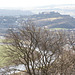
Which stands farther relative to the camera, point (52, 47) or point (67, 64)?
point (52, 47)

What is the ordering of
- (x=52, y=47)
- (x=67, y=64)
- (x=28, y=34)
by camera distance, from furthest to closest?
(x=52, y=47) → (x=28, y=34) → (x=67, y=64)

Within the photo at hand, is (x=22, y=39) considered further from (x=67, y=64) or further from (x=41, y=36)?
(x=67, y=64)

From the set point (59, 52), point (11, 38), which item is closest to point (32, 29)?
point (11, 38)

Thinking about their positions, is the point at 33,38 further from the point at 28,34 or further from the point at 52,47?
the point at 52,47

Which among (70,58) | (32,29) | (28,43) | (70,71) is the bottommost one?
(70,71)

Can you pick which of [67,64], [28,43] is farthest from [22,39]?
[67,64]

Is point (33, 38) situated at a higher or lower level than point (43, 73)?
higher

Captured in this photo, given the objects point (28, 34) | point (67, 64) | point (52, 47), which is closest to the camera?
point (67, 64)

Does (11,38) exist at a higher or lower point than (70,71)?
higher

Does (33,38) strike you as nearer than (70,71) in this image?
Yes
